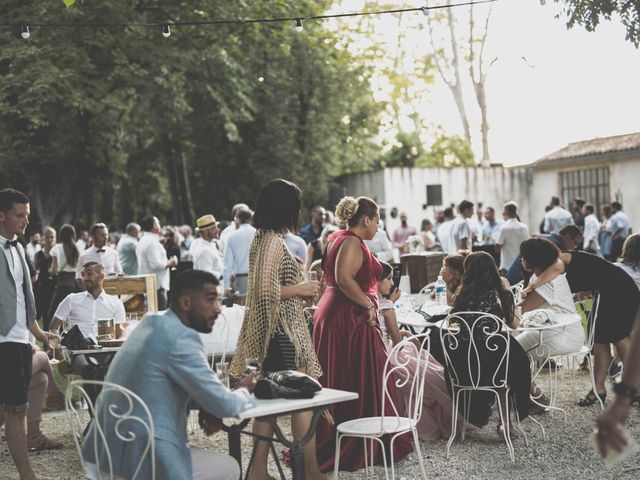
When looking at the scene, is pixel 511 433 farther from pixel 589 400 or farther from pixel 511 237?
pixel 511 237

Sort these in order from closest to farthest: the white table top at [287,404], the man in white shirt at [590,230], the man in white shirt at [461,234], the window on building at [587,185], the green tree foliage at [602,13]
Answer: the white table top at [287,404] → the green tree foliage at [602,13] → the man in white shirt at [461,234] → the man in white shirt at [590,230] → the window on building at [587,185]

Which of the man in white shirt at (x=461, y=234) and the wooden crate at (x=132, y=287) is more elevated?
the man in white shirt at (x=461, y=234)

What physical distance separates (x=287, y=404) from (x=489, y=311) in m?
2.89

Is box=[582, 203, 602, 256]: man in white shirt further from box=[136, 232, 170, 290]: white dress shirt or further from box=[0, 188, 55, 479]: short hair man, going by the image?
box=[0, 188, 55, 479]: short hair man

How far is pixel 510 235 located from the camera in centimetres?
1482

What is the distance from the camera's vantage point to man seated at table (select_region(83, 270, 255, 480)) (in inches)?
148

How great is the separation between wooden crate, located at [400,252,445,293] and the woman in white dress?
4.64 metres

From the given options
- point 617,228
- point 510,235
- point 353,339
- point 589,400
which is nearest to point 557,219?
point 617,228

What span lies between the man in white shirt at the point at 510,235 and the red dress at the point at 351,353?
8972 millimetres

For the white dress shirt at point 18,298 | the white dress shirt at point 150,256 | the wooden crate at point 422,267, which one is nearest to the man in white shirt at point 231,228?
the white dress shirt at point 150,256

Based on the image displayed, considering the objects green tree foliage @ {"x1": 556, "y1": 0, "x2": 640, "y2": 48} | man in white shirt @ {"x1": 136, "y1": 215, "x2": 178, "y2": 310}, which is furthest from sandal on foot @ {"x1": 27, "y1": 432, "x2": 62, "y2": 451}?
green tree foliage @ {"x1": 556, "y1": 0, "x2": 640, "y2": 48}

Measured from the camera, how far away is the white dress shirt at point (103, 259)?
1134 cm

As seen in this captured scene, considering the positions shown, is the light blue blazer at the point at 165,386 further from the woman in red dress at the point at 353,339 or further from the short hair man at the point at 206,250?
the short hair man at the point at 206,250

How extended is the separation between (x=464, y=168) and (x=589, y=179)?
14.4ft
